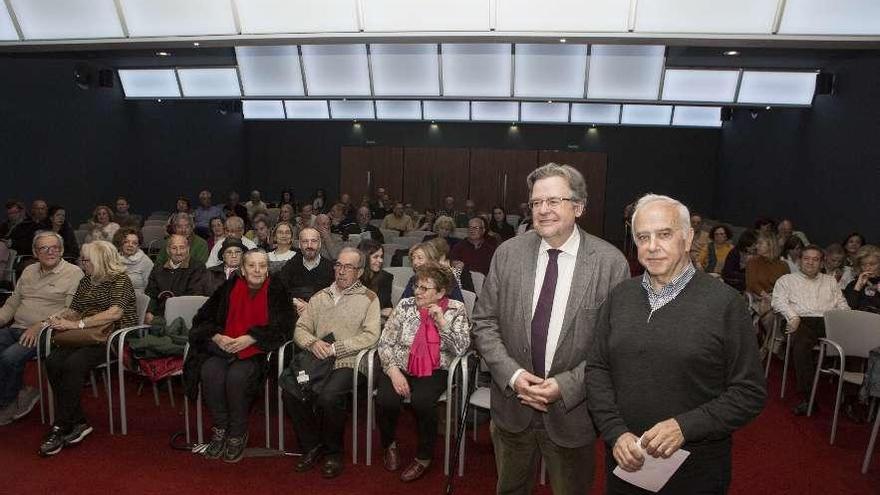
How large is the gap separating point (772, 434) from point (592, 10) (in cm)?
384

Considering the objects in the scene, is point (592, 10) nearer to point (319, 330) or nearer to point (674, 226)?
point (319, 330)

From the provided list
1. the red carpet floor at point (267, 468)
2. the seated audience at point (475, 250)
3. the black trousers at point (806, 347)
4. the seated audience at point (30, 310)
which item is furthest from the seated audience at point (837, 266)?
the seated audience at point (30, 310)

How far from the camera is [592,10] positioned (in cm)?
521

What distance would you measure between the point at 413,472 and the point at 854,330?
3254 millimetres

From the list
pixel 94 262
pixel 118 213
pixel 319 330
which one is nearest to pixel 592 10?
pixel 319 330

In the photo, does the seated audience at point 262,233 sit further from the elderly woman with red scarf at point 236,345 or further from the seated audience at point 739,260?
the seated audience at point 739,260

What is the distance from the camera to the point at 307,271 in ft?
15.4

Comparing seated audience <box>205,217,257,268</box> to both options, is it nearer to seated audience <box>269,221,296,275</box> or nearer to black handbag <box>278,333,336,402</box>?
seated audience <box>269,221,296,275</box>

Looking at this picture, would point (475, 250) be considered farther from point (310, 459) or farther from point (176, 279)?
point (310, 459)

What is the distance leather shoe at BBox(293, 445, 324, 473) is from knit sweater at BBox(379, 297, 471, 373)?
2.20ft

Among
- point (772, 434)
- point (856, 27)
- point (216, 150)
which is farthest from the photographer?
point (216, 150)

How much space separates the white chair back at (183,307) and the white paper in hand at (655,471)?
3299 millimetres

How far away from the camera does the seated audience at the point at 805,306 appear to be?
4465mm

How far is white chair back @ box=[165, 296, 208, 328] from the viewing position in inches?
159
